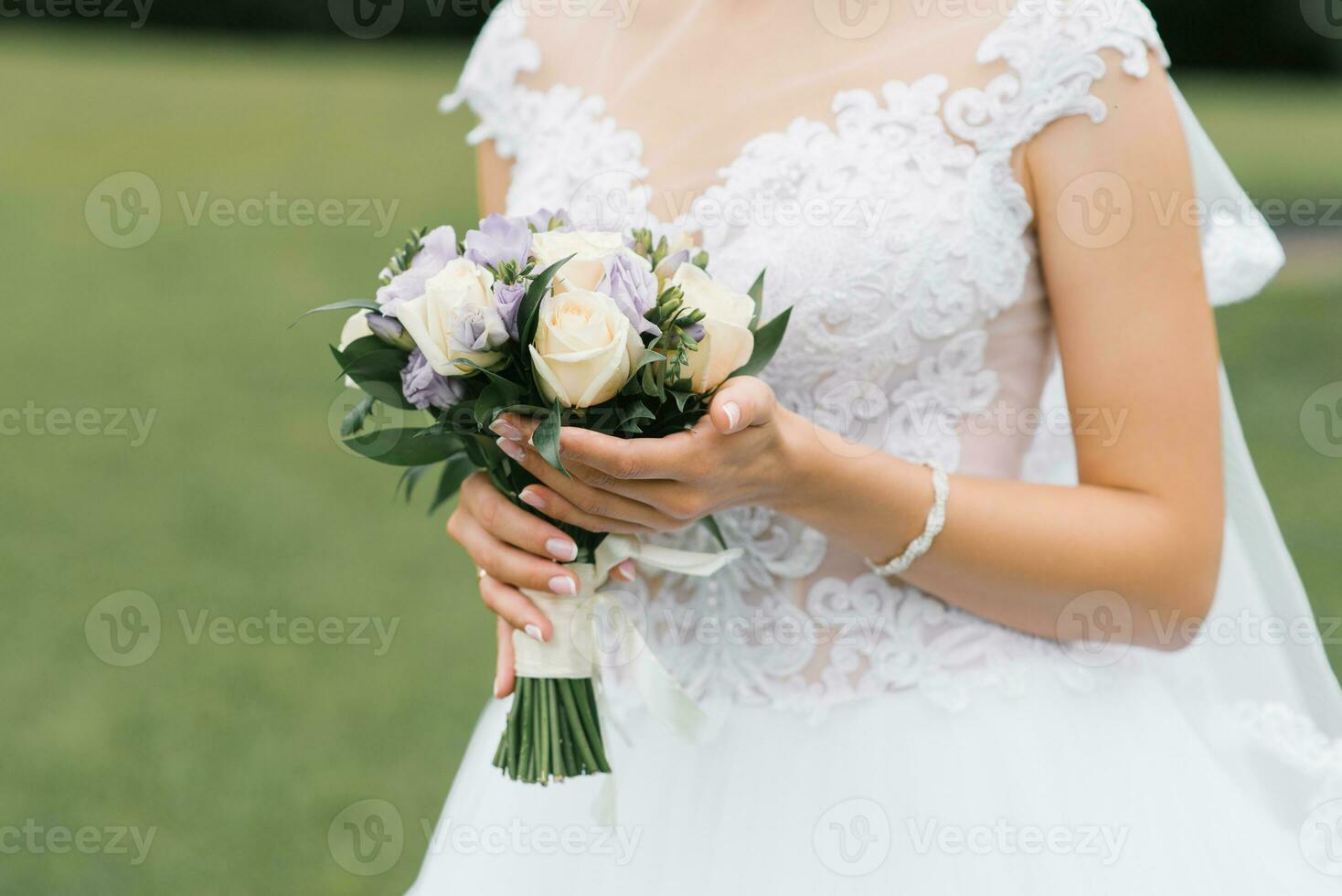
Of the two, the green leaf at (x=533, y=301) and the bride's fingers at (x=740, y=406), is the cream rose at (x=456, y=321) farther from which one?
the bride's fingers at (x=740, y=406)

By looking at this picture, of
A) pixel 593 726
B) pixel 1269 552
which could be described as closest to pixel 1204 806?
pixel 1269 552

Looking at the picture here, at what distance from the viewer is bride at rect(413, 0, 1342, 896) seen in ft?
6.63

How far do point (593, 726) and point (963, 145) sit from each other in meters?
1.13

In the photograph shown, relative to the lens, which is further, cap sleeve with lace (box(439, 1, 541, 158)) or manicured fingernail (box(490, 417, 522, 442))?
cap sleeve with lace (box(439, 1, 541, 158))

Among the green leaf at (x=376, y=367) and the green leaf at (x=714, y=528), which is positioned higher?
the green leaf at (x=376, y=367)

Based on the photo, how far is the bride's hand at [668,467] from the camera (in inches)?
68.5

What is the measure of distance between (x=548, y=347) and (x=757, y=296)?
0.42m

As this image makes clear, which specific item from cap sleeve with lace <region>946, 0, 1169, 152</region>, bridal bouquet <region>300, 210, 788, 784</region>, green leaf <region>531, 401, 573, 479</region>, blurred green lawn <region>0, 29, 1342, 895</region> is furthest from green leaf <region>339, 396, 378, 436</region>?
blurred green lawn <region>0, 29, 1342, 895</region>

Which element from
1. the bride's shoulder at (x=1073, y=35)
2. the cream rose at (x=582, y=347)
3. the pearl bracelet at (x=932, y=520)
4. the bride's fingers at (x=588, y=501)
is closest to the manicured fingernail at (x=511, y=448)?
the bride's fingers at (x=588, y=501)

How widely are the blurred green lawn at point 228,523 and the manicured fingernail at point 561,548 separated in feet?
9.67

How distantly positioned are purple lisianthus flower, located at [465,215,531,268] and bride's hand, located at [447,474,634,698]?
410 millimetres

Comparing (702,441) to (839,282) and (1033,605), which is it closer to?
(839,282)

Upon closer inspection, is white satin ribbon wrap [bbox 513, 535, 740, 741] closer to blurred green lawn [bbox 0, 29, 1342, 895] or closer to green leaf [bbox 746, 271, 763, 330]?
green leaf [bbox 746, 271, 763, 330]

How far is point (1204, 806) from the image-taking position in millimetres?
2160
